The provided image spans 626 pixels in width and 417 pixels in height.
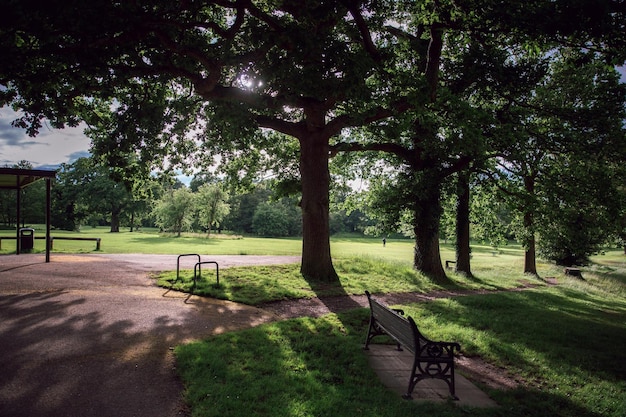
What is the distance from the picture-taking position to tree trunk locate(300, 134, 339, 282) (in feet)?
44.0

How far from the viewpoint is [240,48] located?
39.4 ft

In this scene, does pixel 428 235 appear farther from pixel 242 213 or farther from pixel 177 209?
pixel 242 213

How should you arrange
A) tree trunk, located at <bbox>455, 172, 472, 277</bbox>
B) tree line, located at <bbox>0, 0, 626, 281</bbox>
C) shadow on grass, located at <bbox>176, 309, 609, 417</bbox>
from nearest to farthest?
shadow on grass, located at <bbox>176, 309, 609, 417</bbox> < tree line, located at <bbox>0, 0, 626, 281</bbox> < tree trunk, located at <bbox>455, 172, 472, 277</bbox>

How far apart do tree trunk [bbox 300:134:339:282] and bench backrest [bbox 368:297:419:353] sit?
6.44 meters

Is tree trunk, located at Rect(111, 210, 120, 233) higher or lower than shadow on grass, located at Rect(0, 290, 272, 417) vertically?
higher

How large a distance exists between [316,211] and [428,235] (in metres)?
6.38

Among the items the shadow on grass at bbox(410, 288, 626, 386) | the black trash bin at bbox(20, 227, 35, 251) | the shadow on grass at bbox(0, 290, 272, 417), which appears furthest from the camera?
the black trash bin at bbox(20, 227, 35, 251)

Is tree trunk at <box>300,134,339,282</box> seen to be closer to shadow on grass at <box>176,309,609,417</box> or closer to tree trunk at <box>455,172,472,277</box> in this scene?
shadow on grass at <box>176,309,609,417</box>

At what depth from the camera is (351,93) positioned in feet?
33.9

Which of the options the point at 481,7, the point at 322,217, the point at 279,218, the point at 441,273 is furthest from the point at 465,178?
the point at 279,218

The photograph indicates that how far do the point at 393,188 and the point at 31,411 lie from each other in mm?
14686

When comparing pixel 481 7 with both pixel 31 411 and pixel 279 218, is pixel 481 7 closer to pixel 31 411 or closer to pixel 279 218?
pixel 31 411

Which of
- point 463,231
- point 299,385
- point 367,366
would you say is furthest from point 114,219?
point 299,385

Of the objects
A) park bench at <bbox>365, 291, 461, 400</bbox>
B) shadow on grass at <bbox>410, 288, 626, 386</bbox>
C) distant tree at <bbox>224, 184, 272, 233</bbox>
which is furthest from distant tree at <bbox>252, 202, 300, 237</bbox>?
park bench at <bbox>365, 291, 461, 400</bbox>
